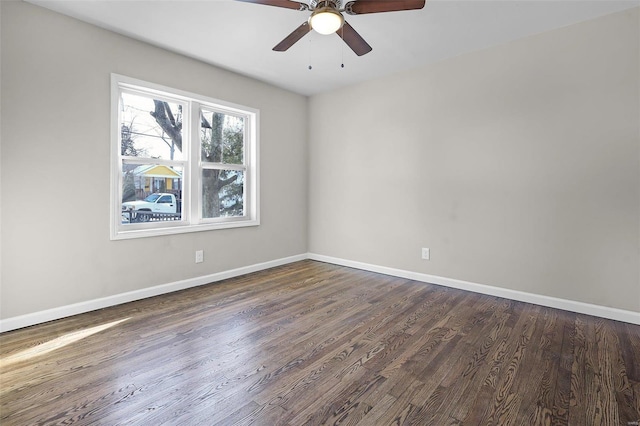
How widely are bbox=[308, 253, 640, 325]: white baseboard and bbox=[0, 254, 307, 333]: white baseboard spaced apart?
5.91 feet

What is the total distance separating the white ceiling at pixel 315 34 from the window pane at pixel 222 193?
1334 mm

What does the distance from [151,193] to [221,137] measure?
1.14m

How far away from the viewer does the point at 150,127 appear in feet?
10.7

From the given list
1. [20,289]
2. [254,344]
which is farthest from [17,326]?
[254,344]

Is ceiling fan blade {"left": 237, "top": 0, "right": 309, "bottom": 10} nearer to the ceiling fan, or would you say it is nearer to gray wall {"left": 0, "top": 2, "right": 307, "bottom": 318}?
the ceiling fan

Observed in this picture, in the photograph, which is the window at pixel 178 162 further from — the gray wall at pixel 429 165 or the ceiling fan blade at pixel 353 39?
the ceiling fan blade at pixel 353 39

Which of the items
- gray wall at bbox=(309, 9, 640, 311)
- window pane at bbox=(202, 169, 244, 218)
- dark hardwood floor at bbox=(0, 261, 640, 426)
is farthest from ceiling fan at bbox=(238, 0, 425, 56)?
window pane at bbox=(202, 169, 244, 218)

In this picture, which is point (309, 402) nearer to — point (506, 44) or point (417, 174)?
point (417, 174)

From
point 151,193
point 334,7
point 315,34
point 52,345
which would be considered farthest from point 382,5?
point 52,345

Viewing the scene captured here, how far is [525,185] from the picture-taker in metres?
3.05

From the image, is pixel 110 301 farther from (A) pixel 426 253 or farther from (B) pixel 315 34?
(A) pixel 426 253

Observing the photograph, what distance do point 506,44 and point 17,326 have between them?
511 cm

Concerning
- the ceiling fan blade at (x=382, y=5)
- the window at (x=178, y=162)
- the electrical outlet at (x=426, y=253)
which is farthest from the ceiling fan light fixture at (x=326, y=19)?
the electrical outlet at (x=426, y=253)

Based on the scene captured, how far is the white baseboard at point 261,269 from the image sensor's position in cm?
254
